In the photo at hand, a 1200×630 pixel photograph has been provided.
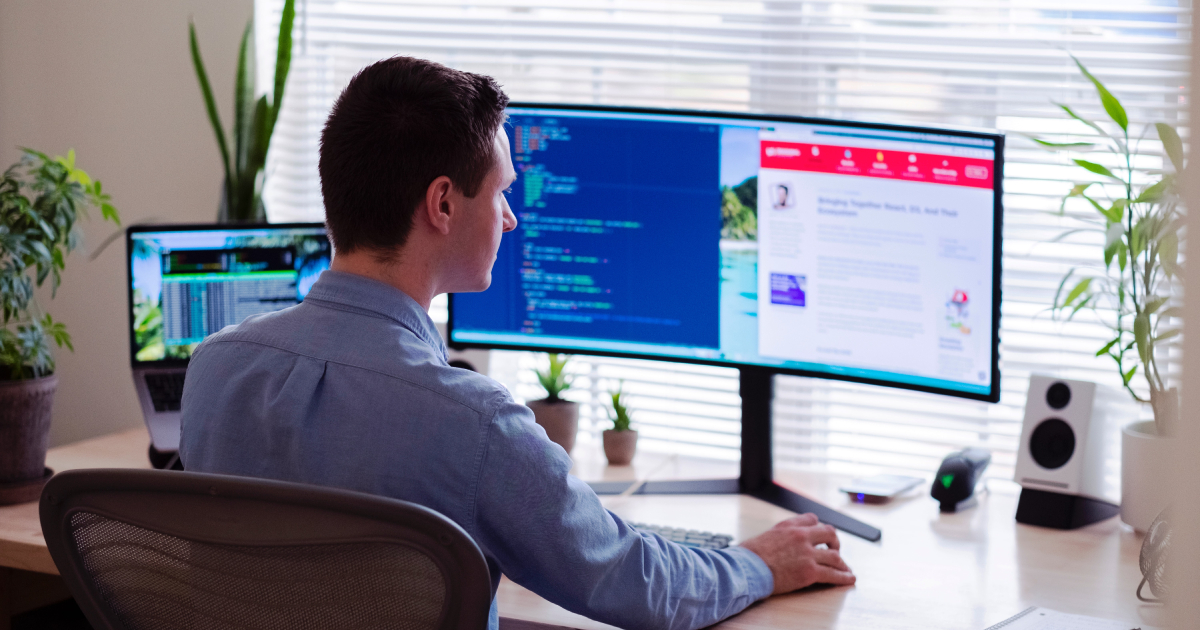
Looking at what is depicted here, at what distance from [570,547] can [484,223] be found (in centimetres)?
36

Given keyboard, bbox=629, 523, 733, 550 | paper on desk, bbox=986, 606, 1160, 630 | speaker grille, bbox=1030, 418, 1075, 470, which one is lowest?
paper on desk, bbox=986, 606, 1160, 630

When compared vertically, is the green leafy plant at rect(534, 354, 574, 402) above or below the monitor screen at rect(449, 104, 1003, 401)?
below

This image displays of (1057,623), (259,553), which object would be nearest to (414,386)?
(259,553)

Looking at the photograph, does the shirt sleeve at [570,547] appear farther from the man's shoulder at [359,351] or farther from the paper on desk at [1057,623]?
the paper on desk at [1057,623]

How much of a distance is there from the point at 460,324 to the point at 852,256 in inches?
27.1

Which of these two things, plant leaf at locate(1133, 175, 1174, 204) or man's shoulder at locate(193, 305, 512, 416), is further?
plant leaf at locate(1133, 175, 1174, 204)

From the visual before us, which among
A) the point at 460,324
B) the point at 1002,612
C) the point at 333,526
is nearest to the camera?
the point at 333,526

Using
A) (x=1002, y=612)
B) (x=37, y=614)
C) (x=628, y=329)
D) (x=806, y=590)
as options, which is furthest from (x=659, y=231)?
(x=37, y=614)

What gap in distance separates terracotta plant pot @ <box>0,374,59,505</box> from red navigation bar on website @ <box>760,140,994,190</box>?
1.21 metres

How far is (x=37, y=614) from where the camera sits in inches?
90.7

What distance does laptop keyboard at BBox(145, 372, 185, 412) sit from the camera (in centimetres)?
191

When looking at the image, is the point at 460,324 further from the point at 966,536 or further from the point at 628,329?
the point at 966,536

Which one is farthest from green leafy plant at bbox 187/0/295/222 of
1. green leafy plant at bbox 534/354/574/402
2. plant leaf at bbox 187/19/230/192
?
green leafy plant at bbox 534/354/574/402

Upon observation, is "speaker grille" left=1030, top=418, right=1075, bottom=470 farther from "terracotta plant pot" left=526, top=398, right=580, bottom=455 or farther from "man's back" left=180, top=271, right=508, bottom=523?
"man's back" left=180, top=271, right=508, bottom=523
